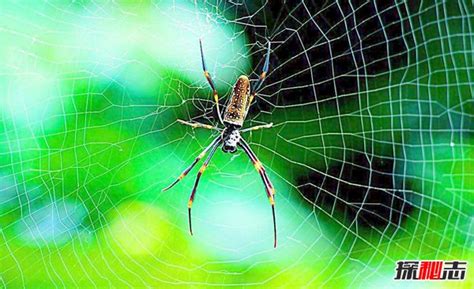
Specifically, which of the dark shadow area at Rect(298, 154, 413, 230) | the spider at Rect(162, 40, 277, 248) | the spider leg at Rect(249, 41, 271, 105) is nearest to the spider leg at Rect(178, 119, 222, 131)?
the spider at Rect(162, 40, 277, 248)

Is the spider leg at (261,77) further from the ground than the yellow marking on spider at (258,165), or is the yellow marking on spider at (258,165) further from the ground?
the spider leg at (261,77)

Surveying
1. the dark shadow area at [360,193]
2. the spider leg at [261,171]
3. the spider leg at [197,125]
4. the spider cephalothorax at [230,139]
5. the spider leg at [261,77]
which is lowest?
the dark shadow area at [360,193]

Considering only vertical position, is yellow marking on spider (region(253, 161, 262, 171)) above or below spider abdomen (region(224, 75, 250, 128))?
below

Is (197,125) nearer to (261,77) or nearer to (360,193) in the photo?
(261,77)

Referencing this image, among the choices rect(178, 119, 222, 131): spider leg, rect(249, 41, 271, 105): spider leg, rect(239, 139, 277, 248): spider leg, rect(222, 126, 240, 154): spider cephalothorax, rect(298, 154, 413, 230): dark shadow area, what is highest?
rect(249, 41, 271, 105): spider leg

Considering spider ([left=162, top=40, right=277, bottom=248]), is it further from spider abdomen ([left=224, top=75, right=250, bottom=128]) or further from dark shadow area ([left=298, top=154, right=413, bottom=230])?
dark shadow area ([left=298, top=154, right=413, bottom=230])

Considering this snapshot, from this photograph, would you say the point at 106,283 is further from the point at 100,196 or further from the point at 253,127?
the point at 253,127

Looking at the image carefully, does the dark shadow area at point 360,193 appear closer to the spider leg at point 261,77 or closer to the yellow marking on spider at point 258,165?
the yellow marking on spider at point 258,165

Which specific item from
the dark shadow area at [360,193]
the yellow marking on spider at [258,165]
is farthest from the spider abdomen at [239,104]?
the dark shadow area at [360,193]
